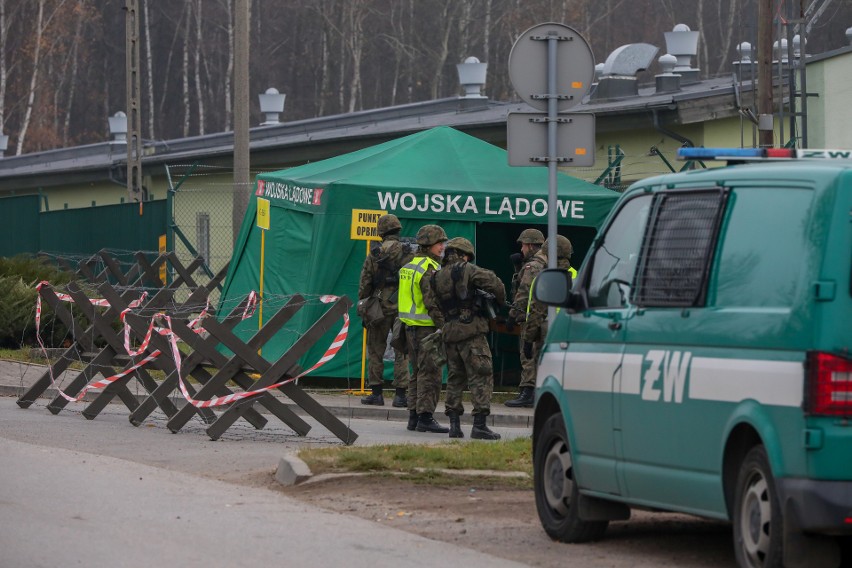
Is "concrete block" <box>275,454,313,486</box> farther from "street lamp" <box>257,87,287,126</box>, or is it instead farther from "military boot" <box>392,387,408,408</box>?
"street lamp" <box>257,87,287,126</box>

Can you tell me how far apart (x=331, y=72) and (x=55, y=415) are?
6214cm

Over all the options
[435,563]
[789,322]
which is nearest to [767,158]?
[789,322]

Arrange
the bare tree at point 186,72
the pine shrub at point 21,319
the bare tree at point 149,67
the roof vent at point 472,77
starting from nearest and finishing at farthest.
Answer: the pine shrub at point 21,319 → the roof vent at point 472,77 → the bare tree at point 149,67 → the bare tree at point 186,72

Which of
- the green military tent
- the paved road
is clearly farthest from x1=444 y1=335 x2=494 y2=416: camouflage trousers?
the green military tent

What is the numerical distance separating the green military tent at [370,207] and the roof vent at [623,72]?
36.2ft

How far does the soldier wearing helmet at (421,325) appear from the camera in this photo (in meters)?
14.9

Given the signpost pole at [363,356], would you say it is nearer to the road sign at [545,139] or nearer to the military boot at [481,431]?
the military boot at [481,431]

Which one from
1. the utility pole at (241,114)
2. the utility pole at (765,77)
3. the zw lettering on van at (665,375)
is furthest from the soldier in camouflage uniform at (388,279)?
the zw lettering on van at (665,375)

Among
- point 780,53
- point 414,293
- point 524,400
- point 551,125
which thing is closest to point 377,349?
point 524,400

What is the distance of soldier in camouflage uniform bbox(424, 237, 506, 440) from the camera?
553 inches

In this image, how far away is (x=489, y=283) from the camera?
14023 millimetres

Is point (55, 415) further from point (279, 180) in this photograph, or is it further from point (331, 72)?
point (331, 72)

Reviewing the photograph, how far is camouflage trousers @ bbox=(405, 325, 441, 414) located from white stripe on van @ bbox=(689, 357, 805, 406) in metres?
7.53

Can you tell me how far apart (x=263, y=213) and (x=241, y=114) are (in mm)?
2283
